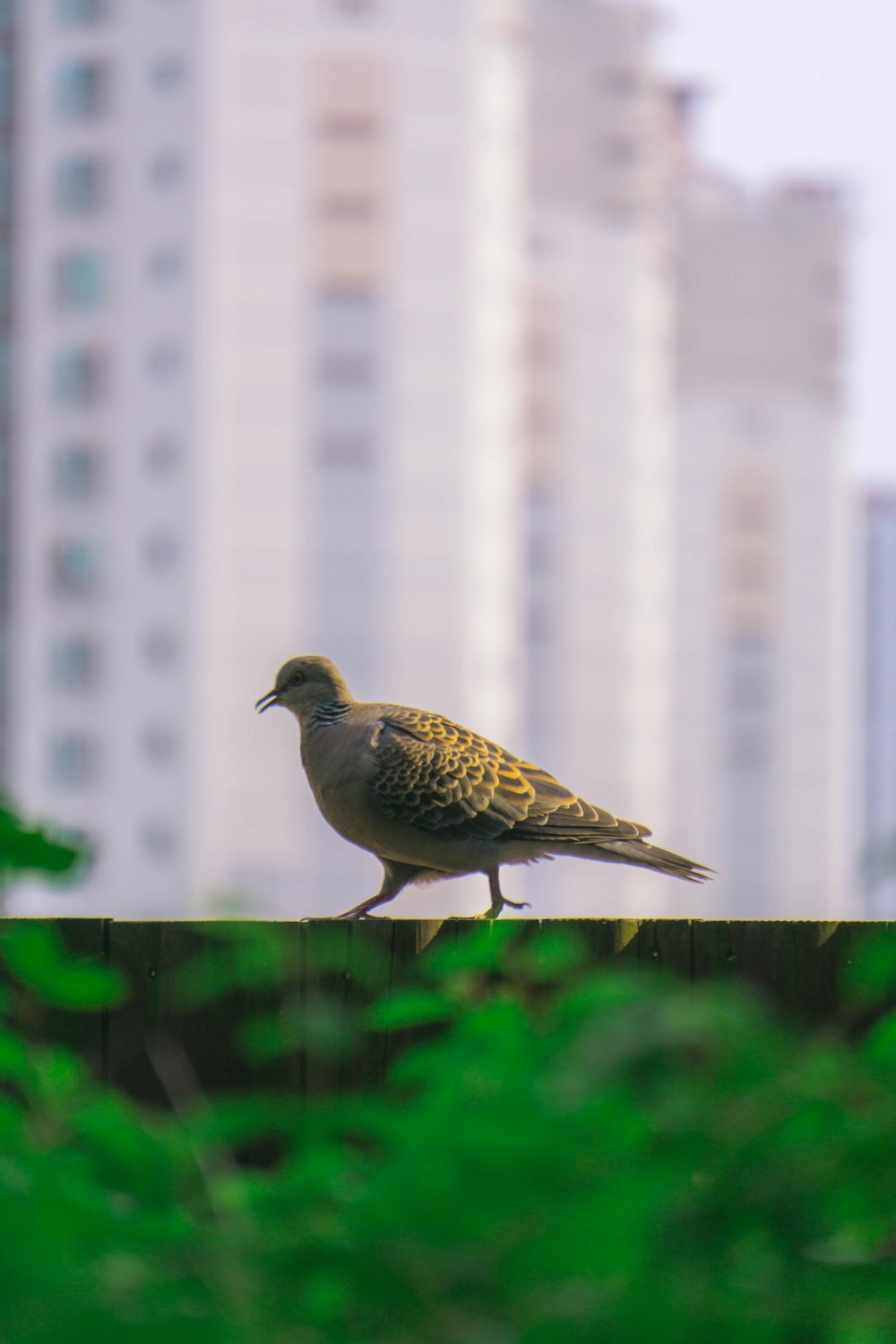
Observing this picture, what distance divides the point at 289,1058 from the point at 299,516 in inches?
2384

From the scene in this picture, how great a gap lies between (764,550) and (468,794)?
93.8 meters

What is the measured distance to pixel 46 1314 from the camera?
1019mm

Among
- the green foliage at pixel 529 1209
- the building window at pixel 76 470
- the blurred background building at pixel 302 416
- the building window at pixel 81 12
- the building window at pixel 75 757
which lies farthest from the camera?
the building window at pixel 75 757

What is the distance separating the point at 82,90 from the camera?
184ft

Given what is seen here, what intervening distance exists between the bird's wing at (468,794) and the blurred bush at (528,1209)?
2.76m

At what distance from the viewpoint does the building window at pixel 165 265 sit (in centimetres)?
5719

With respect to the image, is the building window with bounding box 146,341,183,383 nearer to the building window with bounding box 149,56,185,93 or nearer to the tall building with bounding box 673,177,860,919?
the building window with bounding box 149,56,185,93

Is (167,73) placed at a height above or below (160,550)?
above

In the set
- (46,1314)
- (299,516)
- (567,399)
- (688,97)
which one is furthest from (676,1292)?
(688,97)

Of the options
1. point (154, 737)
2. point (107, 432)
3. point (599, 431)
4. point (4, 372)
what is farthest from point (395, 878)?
point (599, 431)

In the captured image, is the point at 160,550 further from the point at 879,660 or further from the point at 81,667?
the point at 879,660

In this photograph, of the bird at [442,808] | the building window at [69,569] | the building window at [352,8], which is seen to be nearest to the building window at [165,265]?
the building window at [69,569]

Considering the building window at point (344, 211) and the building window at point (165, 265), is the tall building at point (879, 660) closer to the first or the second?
the building window at point (344, 211)

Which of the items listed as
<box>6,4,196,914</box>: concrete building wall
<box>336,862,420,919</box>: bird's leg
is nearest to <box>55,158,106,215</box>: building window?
<box>6,4,196,914</box>: concrete building wall
